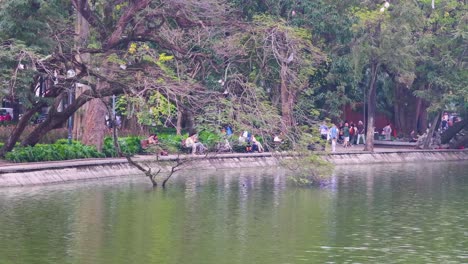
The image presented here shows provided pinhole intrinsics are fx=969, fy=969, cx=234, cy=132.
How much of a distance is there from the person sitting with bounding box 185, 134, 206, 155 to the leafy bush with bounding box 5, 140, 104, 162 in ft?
17.6

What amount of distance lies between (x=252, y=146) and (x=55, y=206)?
22.8m

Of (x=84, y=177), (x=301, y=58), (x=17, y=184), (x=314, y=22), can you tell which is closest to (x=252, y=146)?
(x=314, y=22)

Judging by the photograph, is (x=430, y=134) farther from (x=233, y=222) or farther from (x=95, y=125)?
(x=233, y=222)

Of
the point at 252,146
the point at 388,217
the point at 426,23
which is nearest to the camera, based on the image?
the point at 388,217

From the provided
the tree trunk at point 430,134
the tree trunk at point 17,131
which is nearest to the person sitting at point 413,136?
the tree trunk at point 430,134

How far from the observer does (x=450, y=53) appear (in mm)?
60375

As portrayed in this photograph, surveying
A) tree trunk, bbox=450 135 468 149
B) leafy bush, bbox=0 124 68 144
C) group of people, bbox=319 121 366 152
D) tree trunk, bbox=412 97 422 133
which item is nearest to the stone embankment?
group of people, bbox=319 121 366 152

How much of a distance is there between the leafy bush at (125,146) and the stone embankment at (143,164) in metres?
1.29

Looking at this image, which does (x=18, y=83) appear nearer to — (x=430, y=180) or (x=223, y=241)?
(x=223, y=241)

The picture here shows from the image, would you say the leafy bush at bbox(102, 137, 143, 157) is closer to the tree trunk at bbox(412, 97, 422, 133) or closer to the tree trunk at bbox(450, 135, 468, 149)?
the tree trunk at bbox(450, 135, 468, 149)

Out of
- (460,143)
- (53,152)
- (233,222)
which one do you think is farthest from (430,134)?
(233,222)

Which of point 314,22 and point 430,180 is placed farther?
point 314,22

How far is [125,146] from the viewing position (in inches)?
1809

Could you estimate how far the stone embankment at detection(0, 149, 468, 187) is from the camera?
36031 mm
